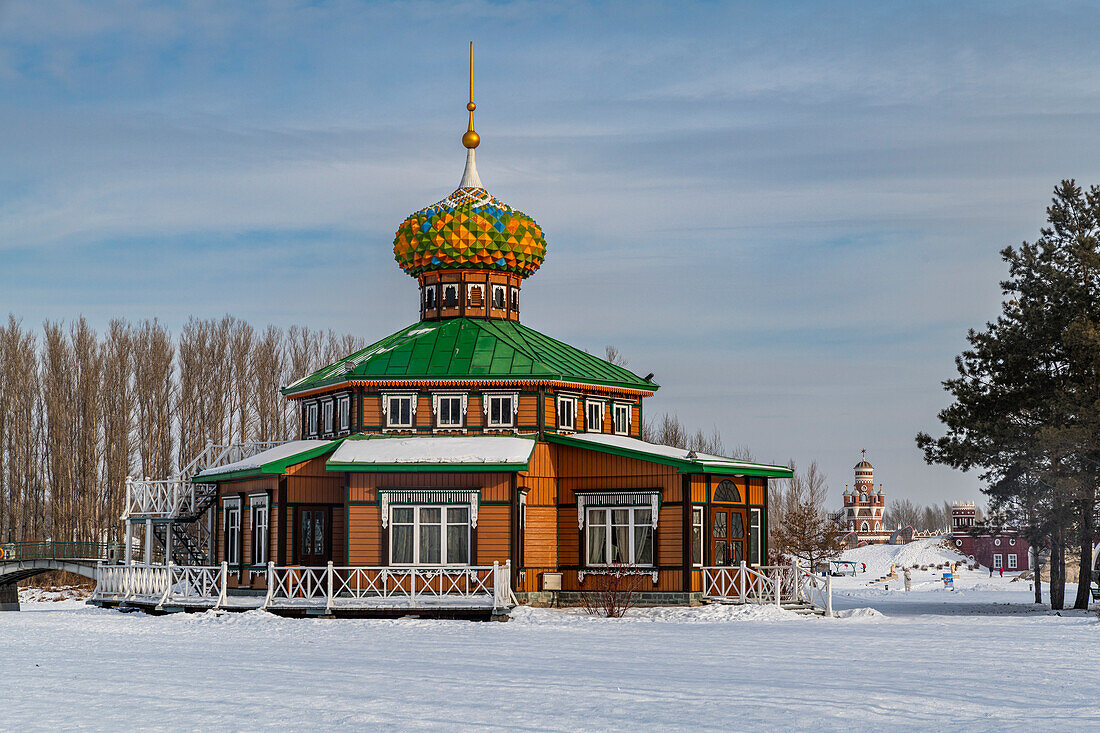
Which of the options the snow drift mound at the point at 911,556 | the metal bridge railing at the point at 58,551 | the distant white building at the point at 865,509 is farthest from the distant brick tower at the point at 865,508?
the metal bridge railing at the point at 58,551

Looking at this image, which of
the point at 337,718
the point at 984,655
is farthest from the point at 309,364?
the point at 337,718

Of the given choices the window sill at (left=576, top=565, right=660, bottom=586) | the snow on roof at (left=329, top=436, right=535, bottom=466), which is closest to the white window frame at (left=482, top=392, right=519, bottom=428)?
the snow on roof at (left=329, top=436, right=535, bottom=466)

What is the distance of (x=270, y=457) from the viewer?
31.3 meters

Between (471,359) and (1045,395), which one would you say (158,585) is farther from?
(1045,395)

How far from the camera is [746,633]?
23.0 m

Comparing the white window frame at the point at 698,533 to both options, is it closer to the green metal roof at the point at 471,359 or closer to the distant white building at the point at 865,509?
the green metal roof at the point at 471,359

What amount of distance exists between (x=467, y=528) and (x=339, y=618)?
3942 millimetres

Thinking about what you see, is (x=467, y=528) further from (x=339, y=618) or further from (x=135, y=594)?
(x=135, y=594)

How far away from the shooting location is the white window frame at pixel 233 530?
31688mm

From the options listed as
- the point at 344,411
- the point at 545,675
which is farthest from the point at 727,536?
the point at 545,675

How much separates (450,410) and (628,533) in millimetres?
5800

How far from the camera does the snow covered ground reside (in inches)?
467

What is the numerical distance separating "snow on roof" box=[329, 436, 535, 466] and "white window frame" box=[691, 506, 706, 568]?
172 inches

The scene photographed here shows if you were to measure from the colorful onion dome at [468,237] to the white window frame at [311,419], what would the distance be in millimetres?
5321
